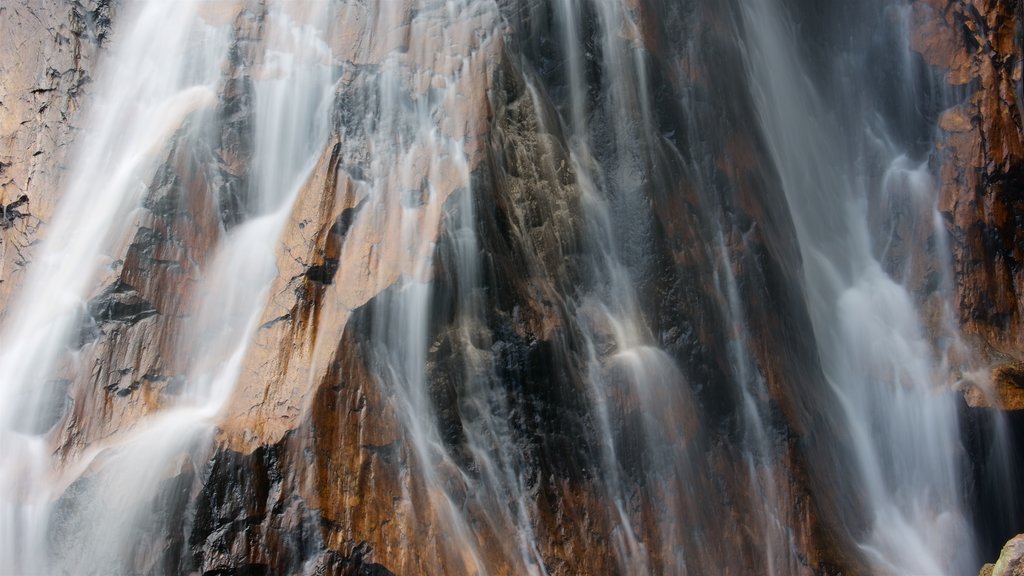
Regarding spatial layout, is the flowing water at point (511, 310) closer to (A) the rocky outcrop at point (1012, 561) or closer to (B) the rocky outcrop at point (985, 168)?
(B) the rocky outcrop at point (985, 168)

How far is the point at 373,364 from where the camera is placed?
7.53 metres

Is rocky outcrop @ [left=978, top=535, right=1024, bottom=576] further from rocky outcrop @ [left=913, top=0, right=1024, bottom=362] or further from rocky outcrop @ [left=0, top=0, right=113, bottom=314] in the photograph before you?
rocky outcrop @ [left=0, top=0, right=113, bottom=314]

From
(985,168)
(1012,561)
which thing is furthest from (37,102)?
(985,168)

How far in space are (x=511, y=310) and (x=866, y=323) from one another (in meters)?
6.64

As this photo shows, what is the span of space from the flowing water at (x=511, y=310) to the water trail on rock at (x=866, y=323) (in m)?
0.06

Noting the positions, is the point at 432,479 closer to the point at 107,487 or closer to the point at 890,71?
the point at 107,487

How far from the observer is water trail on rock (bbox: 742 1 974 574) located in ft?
33.6

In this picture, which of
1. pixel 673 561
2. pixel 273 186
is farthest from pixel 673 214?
pixel 273 186

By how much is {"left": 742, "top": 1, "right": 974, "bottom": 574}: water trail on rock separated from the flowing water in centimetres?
6

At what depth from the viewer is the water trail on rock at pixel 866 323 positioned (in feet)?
33.6

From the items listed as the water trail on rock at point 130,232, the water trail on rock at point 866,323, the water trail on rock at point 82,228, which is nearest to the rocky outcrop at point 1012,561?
the water trail on rock at point 866,323

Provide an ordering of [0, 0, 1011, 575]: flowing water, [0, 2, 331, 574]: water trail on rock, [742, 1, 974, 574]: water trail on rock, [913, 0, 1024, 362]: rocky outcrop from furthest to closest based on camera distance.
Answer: [913, 0, 1024, 362]: rocky outcrop → [742, 1, 974, 574]: water trail on rock → [0, 0, 1011, 575]: flowing water → [0, 2, 331, 574]: water trail on rock

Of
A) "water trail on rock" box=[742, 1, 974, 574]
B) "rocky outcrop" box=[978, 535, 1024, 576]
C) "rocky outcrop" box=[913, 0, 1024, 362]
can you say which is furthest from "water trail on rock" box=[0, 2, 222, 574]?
"rocky outcrop" box=[913, 0, 1024, 362]

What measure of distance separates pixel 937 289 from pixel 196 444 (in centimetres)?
1071
